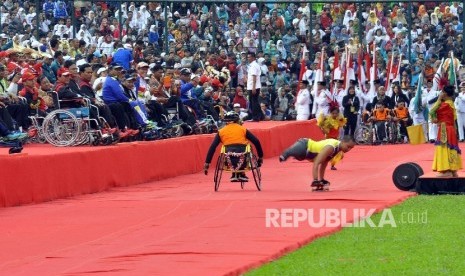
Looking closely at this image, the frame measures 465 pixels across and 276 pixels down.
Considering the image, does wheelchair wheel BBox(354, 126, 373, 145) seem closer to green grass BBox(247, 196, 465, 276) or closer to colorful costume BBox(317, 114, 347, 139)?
A: colorful costume BBox(317, 114, 347, 139)

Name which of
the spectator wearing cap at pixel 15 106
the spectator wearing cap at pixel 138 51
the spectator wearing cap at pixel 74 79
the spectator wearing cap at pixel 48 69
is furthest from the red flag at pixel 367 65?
the spectator wearing cap at pixel 15 106

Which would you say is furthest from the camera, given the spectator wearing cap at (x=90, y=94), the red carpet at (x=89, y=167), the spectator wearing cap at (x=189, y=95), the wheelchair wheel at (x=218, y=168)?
the spectator wearing cap at (x=189, y=95)

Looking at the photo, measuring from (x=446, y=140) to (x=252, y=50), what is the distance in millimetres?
20846

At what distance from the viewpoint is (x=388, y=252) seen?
1402 cm

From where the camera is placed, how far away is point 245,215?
18.2 meters

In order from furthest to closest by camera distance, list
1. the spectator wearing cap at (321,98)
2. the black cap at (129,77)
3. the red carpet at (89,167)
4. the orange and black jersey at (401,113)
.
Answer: the spectator wearing cap at (321,98) < the orange and black jersey at (401,113) < the black cap at (129,77) < the red carpet at (89,167)

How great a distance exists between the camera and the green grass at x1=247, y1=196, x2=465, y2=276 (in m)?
12.6

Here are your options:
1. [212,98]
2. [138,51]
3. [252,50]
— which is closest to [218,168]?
[212,98]

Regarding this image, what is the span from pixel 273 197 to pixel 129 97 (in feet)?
25.0

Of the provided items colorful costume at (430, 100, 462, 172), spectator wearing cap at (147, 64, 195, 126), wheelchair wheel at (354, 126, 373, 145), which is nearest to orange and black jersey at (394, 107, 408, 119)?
wheelchair wheel at (354, 126, 373, 145)

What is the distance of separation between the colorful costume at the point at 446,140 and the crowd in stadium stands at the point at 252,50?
892 cm

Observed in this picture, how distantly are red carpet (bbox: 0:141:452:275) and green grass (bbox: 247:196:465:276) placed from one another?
0.31 metres

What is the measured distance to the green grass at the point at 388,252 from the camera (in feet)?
41.5

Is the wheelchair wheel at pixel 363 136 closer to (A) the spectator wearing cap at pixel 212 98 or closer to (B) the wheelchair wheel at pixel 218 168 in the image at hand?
(A) the spectator wearing cap at pixel 212 98
